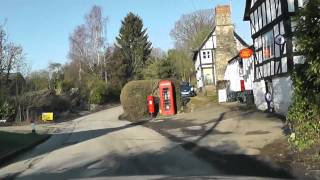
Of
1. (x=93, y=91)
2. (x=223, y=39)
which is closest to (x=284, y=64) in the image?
(x=223, y=39)

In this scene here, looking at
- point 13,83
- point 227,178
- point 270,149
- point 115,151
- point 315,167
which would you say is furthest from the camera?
point 13,83

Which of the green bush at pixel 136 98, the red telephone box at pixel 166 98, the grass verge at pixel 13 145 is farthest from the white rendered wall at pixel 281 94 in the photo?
the green bush at pixel 136 98

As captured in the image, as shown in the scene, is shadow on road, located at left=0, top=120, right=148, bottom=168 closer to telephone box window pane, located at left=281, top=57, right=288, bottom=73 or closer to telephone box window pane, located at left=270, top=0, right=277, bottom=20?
telephone box window pane, located at left=281, top=57, right=288, bottom=73

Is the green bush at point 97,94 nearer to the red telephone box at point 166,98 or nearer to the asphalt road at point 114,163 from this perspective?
the red telephone box at point 166,98

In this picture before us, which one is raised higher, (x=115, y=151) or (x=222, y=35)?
(x=222, y=35)

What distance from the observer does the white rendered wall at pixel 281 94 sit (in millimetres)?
27953

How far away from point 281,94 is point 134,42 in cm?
7147

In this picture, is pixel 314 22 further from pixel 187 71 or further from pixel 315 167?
pixel 187 71

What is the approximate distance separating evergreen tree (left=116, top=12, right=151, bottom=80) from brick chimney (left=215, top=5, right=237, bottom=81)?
29854mm

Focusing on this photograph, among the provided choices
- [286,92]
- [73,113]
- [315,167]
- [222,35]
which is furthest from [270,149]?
[73,113]

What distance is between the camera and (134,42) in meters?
99.7

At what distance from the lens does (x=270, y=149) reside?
17.0m

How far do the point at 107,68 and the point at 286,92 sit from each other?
207 feet

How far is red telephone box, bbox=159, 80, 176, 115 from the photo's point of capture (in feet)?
152
